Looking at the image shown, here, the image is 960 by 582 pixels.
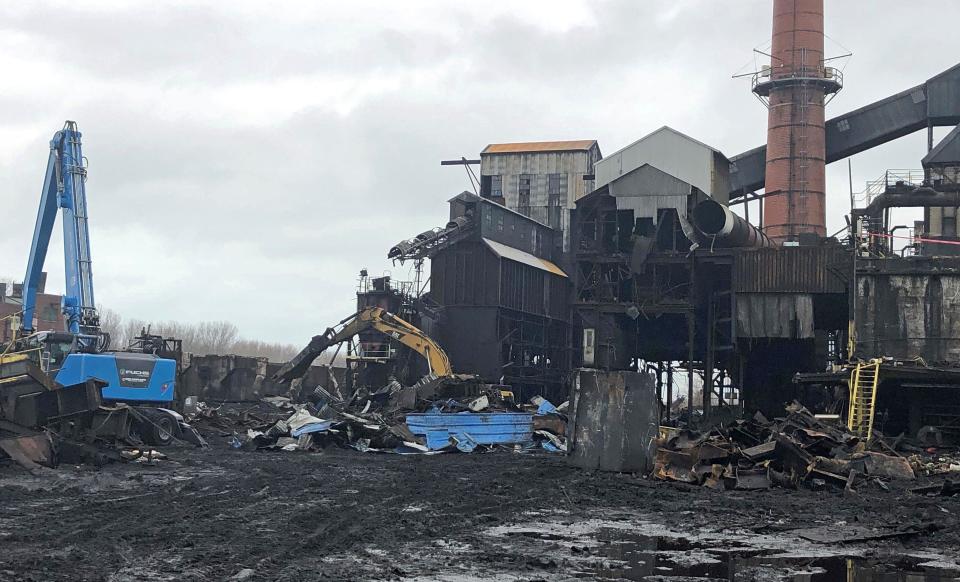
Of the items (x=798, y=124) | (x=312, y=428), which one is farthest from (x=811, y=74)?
(x=312, y=428)

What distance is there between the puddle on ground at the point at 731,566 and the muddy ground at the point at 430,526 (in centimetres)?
3

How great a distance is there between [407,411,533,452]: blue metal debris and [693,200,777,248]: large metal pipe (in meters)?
14.6

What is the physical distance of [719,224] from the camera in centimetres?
3947

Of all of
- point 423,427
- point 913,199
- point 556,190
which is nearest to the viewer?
point 423,427

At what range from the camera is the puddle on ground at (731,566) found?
32.0 feet

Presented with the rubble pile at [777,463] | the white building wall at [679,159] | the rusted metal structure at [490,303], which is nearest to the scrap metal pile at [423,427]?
the rubble pile at [777,463]

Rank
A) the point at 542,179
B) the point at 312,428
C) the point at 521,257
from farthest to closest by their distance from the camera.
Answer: the point at 542,179, the point at 521,257, the point at 312,428

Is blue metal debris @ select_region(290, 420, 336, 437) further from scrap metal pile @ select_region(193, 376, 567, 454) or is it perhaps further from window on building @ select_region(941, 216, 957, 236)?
window on building @ select_region(941, 216, 957, 236)

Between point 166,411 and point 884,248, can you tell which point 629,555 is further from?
point 884,248

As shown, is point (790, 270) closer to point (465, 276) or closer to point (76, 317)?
point (465, 276)

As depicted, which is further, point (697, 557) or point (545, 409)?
point (545, 409)

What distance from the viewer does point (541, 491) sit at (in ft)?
57.7

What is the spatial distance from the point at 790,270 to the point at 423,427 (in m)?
17.7

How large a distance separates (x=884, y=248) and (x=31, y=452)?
30.2 metres
